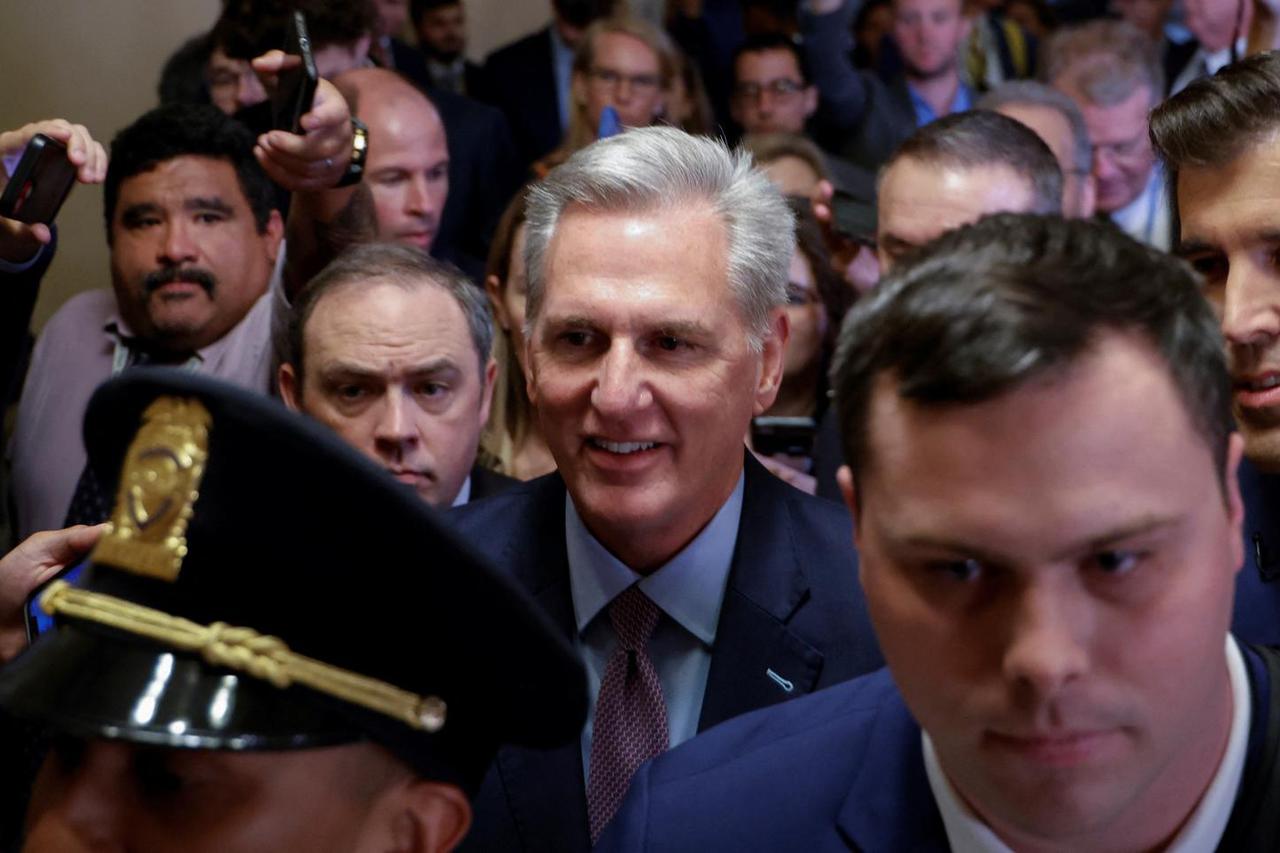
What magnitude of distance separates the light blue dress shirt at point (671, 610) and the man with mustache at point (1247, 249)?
2.32 ft

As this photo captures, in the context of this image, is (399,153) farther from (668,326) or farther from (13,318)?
(668,326)

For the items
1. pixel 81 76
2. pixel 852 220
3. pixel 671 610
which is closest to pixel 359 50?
pixel 852 220

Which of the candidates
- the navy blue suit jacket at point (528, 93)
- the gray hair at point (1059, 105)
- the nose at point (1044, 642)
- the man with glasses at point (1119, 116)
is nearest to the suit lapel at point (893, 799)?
the nose at point (1044, 642)

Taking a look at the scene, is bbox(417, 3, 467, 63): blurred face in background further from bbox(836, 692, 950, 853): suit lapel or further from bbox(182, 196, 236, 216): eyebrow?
bbox(836, 692, 950, 853): suit lapel

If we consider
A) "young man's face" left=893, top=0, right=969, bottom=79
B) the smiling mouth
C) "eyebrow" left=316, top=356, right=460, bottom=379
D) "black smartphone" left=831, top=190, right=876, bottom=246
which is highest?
the smiling mouth

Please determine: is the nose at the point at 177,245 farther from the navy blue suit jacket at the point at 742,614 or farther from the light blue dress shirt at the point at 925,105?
the light blue dress shirt at the point at 925,105

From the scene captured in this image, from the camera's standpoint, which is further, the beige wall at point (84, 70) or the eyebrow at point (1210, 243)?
the beige wall at point (84, 70)

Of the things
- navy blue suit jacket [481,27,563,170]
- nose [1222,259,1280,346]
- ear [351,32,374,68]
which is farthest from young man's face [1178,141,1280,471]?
navy blue suit jacket [481,27,563,170]

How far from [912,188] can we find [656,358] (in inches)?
60.4

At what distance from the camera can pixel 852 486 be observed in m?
1.64

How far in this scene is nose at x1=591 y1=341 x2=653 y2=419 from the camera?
2.44 meters

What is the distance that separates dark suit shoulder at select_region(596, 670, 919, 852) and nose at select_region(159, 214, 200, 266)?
2417mm

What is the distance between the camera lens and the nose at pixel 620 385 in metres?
2.44

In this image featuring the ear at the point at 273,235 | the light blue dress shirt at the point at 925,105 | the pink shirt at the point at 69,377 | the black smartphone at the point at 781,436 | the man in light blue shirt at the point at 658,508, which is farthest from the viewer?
the light blue dress shirt at the point at 925,105
